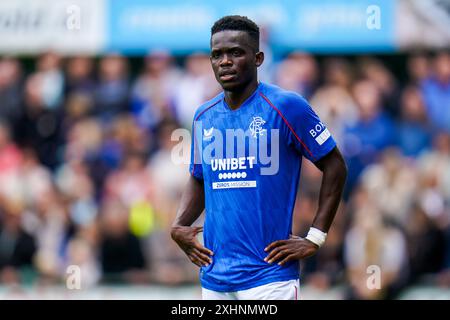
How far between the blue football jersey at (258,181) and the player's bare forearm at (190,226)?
0.33ft

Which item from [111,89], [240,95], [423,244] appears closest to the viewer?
[240,95]

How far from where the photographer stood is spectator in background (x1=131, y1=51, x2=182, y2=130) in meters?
14.1

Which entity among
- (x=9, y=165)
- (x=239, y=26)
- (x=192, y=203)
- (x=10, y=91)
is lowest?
(x=192, y=203)

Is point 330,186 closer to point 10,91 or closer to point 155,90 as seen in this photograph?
point 155,90

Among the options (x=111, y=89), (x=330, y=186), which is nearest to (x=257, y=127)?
(x=330, y=186)

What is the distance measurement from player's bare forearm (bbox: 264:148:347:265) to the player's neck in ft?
2.20

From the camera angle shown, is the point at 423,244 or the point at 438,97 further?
the point at 438,97

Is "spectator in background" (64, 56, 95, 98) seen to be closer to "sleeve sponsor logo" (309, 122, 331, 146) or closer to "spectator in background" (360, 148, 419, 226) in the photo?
"spectator in background" (360, 148, 419, 226)

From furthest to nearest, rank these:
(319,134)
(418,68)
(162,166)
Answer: (418,68) → (162,166) → (319,134)

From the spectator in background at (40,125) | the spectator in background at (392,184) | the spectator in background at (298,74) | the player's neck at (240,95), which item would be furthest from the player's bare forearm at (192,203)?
the spectator in background at (40,125)

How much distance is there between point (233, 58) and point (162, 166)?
7569 millimetres

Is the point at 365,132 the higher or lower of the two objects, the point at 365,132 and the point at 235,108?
the higher

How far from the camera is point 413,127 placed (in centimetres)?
1355

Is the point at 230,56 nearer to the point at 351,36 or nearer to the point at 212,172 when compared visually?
the point at 212,172
